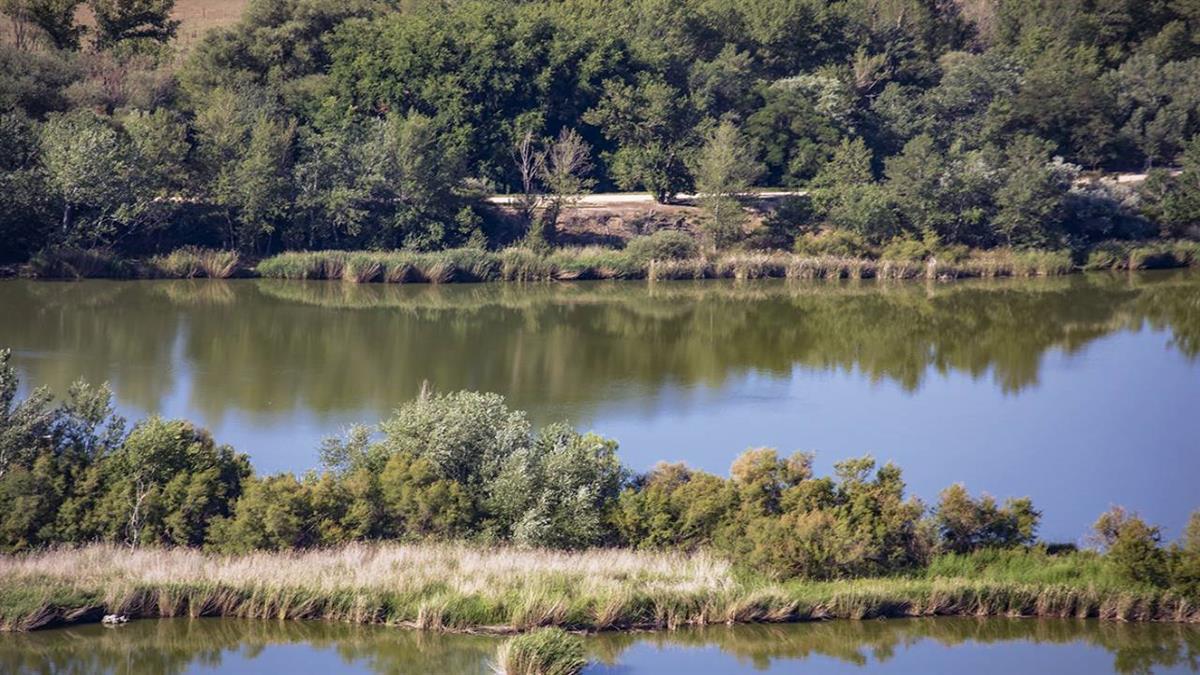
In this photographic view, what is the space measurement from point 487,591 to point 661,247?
84.6 feet

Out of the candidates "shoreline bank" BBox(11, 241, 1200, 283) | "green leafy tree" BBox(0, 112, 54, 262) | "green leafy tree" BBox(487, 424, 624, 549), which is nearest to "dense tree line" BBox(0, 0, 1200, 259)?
"green leafy tree" BBox(0, 112, 54, 262)

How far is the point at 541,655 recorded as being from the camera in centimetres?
1433

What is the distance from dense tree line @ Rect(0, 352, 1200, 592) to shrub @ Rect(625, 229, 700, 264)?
22524 mm

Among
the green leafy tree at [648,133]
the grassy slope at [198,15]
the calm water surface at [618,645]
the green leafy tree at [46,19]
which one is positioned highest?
the grassy slope at [198,15]

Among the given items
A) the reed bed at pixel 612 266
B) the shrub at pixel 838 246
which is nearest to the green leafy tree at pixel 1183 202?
the reed bed at pixel 612 266

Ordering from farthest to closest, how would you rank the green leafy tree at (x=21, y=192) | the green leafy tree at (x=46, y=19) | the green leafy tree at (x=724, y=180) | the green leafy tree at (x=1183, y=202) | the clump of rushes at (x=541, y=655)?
the green leafy tree at (x=46, y=19)
the green leafy tree at (x=1183, y=202)
the green leafy tree at (x=724, y=180)
the green leafy tree at (x=21, y=192)
the clump of rushes at (x=541, y=655)

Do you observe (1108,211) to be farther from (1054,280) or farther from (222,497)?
(222,497)

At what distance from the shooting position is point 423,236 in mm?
40625

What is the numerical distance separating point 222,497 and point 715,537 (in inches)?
231

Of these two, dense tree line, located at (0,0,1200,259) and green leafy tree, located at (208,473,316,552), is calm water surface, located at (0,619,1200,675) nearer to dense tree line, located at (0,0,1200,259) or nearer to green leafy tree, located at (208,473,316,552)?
green leafy tree, located at (208,473,316,552)

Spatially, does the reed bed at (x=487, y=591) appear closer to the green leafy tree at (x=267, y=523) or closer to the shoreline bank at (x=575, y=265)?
the green leafy tree at (x=267, y=523)

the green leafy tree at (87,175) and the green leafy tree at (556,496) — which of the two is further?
the green leafy tree at (87,175)

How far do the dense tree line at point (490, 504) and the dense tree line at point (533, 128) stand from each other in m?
20.7

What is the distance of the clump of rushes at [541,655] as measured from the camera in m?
14.3
